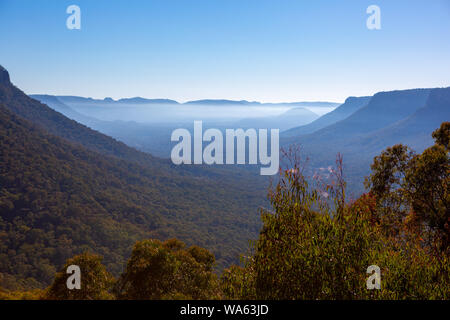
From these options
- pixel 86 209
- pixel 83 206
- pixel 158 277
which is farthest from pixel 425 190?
pixel 83 206

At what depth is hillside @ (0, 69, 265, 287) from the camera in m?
65.8

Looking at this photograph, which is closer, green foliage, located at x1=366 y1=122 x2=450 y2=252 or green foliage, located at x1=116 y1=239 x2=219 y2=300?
green foliage, located at x1=366 y1=122 x2=450 y2=252

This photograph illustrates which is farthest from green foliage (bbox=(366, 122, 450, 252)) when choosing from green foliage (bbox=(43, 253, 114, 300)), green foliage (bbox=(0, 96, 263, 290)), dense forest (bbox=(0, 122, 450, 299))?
green foliage (bbox=(0, 96, 263, 290))

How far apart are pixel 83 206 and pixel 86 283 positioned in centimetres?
9089

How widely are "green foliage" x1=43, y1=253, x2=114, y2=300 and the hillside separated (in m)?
21.6

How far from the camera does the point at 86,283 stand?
426 inches

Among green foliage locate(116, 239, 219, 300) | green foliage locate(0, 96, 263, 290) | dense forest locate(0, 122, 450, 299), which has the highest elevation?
dense forest locate(0, 122, 450, 299)

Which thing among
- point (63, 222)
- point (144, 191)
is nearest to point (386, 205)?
point (63, 222)

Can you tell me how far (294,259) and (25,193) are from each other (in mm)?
94838

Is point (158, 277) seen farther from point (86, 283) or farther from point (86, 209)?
point (86, 209)

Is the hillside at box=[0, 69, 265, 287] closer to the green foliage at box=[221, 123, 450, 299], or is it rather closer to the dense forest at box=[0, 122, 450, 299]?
the dense forest at box=[0, 122, 450, 299]

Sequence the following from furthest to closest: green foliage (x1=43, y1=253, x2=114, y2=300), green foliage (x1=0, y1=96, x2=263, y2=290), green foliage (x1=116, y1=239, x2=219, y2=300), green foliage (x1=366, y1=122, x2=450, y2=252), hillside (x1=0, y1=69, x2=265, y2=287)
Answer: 1. hillside (x1=0, y1=69, x2=265, y2=287)
2. green foliage (x1=0, y1=96, x2=263, y2=290)
3. green foliage (x1=116, y1=239, x2=219, y2=300)
4. green foliage (x1=366, y1=122, x2=450, y2=252)
5. green foliage (x1=43, y1=253, x2=114, y2=300)

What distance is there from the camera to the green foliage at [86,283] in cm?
1021
